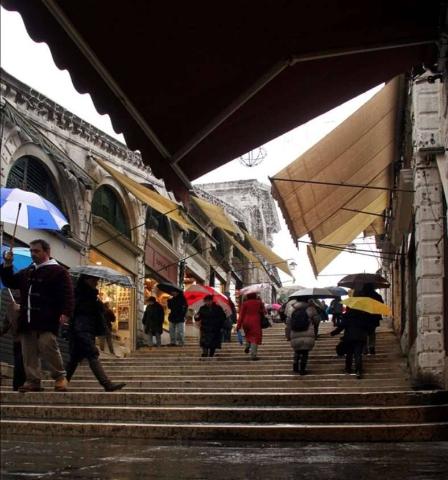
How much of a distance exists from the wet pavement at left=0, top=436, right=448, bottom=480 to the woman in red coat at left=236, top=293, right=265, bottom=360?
8.25m

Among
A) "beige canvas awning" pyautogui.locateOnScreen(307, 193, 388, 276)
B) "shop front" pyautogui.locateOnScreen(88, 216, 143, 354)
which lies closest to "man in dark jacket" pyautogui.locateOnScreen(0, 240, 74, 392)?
"beige canvas awning" pyautogui.locateOnScreen(307, 193, 388, 276)

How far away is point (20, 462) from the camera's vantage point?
16.8ft

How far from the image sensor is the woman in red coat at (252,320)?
1484cm

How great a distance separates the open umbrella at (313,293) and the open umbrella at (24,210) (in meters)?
7.58

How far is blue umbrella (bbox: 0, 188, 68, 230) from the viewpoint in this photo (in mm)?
9086

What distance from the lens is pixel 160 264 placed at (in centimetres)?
2691

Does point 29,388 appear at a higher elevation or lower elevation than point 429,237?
lower

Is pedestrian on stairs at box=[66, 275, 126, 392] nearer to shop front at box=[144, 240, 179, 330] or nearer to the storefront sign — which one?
the storefront sign

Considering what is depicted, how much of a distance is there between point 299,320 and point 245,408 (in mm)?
5386

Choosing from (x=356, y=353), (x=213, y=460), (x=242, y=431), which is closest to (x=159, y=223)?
(x=356, y=353)

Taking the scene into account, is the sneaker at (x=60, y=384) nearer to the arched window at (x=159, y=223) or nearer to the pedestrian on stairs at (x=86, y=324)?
the pedestrian on stairs at (x=86, y=324)

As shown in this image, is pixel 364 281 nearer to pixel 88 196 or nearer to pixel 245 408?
pixel 88 196

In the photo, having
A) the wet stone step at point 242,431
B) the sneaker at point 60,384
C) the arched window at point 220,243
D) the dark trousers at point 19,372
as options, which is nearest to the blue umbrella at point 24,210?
the dark trousers at point 19,372

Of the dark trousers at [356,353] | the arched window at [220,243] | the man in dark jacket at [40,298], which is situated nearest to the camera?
the man in dark jacket at [40,298]
